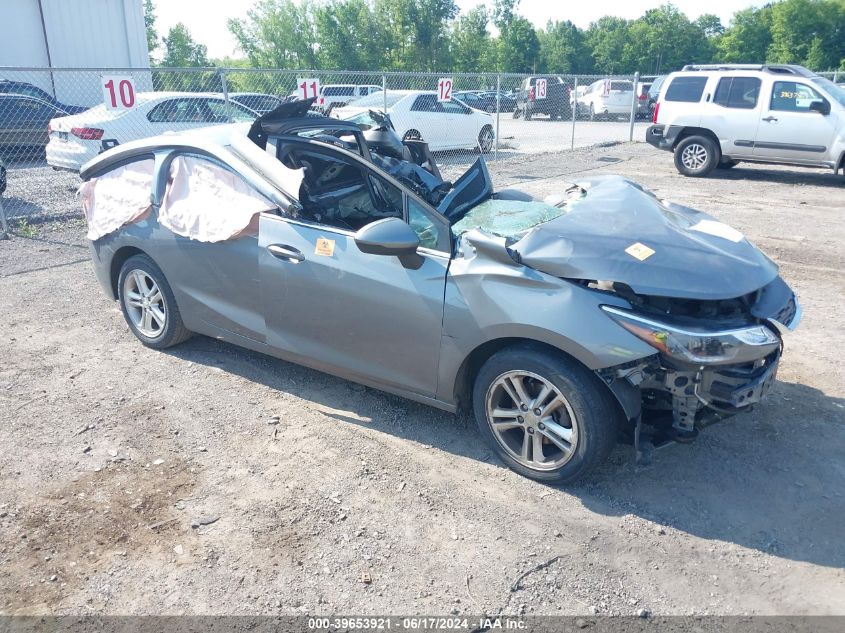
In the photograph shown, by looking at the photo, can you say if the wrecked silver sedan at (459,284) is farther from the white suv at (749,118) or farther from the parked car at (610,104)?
the parked car at (610,104)

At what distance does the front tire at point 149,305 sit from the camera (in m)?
4.95

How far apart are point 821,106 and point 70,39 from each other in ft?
69.5

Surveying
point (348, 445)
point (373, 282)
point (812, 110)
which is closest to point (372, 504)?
point (348, 445)

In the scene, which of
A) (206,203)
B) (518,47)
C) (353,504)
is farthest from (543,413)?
(518,47)

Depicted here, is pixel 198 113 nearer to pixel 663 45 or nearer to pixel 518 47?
pixel 518 47

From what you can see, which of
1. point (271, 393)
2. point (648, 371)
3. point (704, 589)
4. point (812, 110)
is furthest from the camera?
point (812, 110)

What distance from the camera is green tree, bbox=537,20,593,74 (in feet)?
203

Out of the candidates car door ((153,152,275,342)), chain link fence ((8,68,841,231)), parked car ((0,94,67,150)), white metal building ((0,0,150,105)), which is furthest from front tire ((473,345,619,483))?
white metal building ((0,0,150,105))

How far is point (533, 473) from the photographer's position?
11.7ft

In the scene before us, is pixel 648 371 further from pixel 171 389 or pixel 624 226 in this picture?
pixel 171 389

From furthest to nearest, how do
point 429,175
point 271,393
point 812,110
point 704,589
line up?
point 812,110 < point 429,175 < point 271,393 < point 704,589

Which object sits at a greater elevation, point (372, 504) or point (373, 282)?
point (373, 282)

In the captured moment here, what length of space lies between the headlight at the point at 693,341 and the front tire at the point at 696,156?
38.3ft

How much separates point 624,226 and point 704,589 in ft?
5.92
